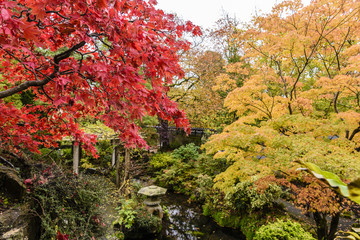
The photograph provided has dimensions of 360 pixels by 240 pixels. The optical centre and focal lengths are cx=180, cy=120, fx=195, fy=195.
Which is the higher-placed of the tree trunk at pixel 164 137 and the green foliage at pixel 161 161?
the tree trunk at pixel 164 137

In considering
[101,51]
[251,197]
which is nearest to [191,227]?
[251,197]

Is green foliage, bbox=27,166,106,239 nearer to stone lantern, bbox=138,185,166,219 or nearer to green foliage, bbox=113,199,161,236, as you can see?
green foliage, bbox=113,199,161,236

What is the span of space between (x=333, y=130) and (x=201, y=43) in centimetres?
813

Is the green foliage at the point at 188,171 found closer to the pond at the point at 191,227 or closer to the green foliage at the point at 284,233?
the pond at the point at 191,227

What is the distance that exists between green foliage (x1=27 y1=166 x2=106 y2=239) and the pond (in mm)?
3645

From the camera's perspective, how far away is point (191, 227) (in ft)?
20.1

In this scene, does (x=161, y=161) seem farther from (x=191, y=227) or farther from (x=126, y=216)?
(x=126, y=216)

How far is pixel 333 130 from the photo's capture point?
13.1 feet

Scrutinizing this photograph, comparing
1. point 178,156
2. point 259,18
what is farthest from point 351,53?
point 178,156

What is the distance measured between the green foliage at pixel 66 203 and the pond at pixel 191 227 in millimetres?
3645

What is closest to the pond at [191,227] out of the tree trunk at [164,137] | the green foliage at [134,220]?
the green foliage at [134,220]

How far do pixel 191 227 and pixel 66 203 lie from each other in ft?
15.7

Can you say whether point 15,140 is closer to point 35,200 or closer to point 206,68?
point 35,200

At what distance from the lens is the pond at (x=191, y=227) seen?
563 cm
